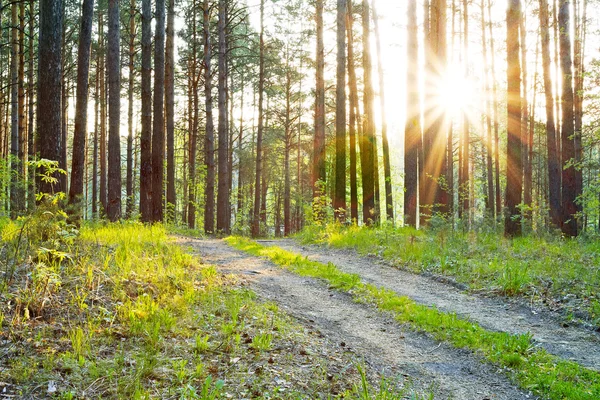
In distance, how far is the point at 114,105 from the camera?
1301cm

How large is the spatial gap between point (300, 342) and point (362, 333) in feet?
3.89

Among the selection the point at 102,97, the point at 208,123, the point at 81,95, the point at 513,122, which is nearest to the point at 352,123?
the point at 208,123

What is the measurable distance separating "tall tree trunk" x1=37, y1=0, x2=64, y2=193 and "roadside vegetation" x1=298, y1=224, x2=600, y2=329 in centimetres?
750

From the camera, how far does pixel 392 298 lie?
21.4 feet

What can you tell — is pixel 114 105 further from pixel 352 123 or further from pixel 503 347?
pixel 503 347

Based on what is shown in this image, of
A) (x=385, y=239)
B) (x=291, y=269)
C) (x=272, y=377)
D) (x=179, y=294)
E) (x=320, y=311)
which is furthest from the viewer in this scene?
(x=385, y=239)

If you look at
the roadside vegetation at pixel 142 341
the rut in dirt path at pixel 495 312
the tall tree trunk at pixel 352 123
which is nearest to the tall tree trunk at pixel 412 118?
the tall tree trunk at pixel 352 123

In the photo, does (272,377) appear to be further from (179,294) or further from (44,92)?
(44,92)

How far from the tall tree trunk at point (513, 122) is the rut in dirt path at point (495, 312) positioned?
4.87 meters

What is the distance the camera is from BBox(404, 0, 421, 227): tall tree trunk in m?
14.2

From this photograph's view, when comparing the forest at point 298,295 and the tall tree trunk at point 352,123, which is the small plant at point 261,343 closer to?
the forest at point 298,295

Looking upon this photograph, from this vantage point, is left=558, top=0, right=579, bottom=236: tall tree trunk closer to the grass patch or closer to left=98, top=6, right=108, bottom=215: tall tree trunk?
the grass patch

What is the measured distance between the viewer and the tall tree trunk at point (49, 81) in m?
6.58

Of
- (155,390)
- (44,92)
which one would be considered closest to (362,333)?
(155,390)
